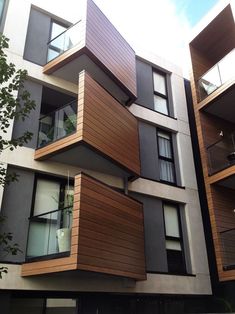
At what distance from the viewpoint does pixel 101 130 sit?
9.86 metres

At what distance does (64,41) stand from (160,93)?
16.2ft

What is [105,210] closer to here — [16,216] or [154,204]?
[16,216]

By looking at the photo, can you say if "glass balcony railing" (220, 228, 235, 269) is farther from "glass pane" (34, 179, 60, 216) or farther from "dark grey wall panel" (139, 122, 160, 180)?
"glass pane" (34, 179, 60, 216)

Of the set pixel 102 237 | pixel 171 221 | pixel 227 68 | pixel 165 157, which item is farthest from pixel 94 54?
pixel 171 221

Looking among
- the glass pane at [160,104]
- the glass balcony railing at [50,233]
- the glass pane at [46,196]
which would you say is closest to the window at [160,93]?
the glass pane at [160,104]

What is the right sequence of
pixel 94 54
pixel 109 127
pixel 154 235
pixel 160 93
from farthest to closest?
pixel 160 93 < pixel 154 235 < pixel 94 54 < pixel 109 127

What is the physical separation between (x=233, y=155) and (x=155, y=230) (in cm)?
400

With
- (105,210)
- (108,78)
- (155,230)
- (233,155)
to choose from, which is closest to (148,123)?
(108,78)

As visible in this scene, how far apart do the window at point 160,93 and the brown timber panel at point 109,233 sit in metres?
5.61

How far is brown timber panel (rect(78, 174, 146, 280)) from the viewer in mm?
7910

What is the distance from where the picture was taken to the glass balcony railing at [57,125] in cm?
989

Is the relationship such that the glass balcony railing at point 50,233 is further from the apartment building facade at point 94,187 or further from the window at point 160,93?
the window at point 160,93

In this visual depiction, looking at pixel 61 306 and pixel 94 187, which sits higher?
pixel 94 187

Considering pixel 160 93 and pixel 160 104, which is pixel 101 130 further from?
pixel 160 93
